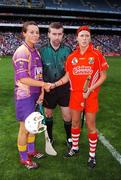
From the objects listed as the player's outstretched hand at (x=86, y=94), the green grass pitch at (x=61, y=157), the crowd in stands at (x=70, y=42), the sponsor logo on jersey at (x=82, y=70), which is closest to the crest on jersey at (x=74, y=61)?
the sponsor logo on jersey at (x=82, y=70)

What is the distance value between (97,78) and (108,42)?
115ft

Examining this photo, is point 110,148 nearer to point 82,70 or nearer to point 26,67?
point 82,70

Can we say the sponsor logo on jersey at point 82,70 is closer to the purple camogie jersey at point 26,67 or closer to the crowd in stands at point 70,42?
the purple camogie jersey at point 26,67

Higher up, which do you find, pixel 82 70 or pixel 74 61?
pixel 74 61

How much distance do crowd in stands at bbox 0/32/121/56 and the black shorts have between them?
27964 millimetres

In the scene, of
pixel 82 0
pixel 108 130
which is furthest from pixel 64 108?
pixel 82 0

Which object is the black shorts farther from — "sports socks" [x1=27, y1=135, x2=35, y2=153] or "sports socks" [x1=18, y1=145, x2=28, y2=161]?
"sports socks" [x1=18, y1=145, x2=28, y2=161]

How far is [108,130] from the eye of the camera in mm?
7465

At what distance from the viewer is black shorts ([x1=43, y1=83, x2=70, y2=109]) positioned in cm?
589

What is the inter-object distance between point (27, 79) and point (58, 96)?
1.10 m

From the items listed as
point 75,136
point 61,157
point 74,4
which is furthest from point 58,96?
point 74,4

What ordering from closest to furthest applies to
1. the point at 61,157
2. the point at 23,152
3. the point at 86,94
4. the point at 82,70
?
the point at 86,94, the point at 82,70, the point at 23,152, the point at 61,157

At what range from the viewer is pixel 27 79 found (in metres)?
4.94

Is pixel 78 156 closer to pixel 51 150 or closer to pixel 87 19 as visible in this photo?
pixel 51 150
